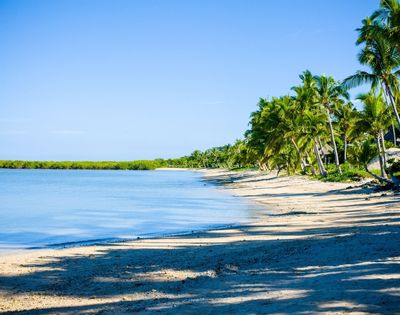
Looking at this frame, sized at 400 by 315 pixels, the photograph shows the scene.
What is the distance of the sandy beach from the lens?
17.3 feet

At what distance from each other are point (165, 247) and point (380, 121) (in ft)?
77.0

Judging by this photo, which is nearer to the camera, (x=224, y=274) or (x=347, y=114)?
(x=224, y=274)

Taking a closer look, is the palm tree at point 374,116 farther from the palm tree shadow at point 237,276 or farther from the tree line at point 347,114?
the palm tree shadow at point 237,276

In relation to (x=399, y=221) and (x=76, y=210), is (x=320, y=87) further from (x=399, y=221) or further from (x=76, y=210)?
(x=399, y=221)

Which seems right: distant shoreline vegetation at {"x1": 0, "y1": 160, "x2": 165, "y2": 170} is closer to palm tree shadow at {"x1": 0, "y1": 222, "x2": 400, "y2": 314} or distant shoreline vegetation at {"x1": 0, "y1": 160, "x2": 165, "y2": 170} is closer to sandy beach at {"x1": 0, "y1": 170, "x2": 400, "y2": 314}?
sandy beach at {"x1": 0, "y1": 170, "x2": 400, "y2": 314}

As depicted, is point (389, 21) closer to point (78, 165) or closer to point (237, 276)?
point (237, 276)

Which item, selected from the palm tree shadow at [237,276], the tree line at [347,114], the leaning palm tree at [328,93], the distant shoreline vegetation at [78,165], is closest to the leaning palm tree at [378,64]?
the tree line at [347,114]

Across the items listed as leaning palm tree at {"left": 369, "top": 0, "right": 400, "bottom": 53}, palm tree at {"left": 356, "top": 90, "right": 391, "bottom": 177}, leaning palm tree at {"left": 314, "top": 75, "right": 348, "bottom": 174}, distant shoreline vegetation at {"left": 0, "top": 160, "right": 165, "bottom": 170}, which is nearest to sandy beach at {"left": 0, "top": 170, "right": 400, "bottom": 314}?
leaning palm tree at {"left": 369, "top": 0, "right": 400, "bottom": 53}

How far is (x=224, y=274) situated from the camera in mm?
7508

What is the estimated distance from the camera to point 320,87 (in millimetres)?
37125

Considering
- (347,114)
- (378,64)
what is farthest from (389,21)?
(347,114)

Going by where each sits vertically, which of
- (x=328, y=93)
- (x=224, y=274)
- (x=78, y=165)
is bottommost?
(x=224, y=274)

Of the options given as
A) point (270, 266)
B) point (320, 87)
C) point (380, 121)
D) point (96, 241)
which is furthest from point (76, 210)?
point (320, 87)

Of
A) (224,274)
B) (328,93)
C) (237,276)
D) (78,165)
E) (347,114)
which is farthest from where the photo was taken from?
(78,165)
